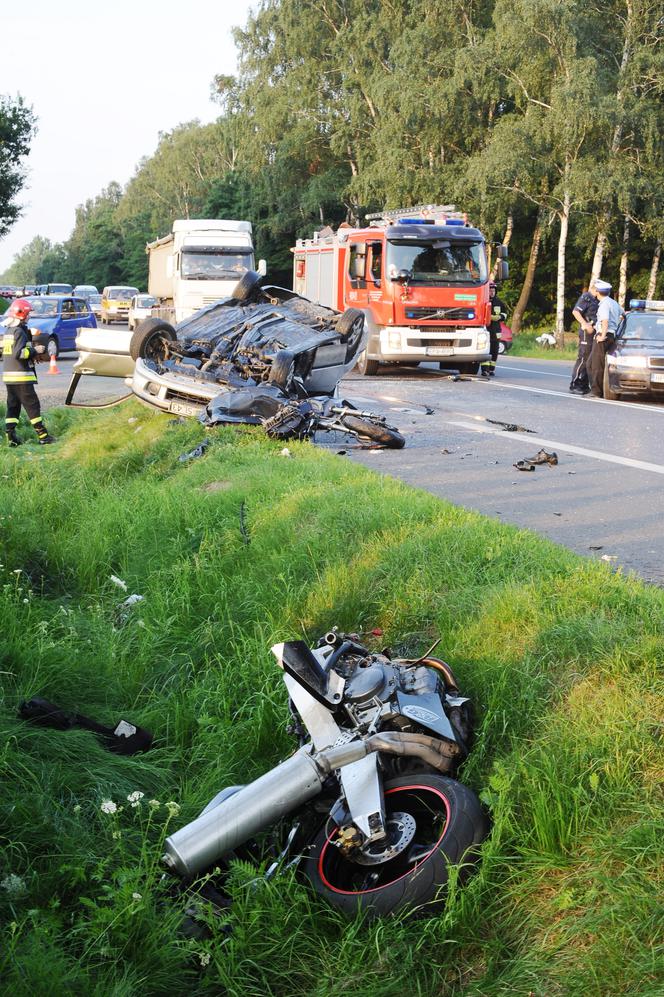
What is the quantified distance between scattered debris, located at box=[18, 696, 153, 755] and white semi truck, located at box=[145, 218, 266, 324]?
20.7 meters

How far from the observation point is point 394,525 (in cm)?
614

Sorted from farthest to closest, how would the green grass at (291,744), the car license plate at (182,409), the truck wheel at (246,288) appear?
1. the truck wheel at (246,288)
2. the car license plate at (182,409)
3. the green grass at (291,744)

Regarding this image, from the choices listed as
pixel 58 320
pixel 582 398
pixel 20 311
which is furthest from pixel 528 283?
pixel 20 311

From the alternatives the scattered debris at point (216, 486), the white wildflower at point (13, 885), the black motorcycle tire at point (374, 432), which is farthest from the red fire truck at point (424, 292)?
the white wildflower at point (13, 885)

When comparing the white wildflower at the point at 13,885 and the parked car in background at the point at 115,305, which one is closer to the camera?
the white wildflower at the point at 13,885

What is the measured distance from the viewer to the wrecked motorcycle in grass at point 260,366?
10422mm

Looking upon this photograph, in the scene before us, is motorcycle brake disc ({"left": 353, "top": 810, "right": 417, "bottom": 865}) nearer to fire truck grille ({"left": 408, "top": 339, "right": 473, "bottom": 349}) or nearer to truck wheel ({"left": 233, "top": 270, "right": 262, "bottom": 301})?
truck wheel ({"left": 233, "top": 270, "right": 262, "bottom": 301})

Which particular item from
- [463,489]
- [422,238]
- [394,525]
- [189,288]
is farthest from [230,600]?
[189,288]

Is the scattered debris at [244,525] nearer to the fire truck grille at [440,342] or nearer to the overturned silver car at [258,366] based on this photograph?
the overturned silver car at [258,366]

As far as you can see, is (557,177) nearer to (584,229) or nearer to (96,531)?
(584,229)

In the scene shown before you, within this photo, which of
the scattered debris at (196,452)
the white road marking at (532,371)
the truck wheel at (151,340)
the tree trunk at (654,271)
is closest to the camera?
the scattered debris at (196,452)

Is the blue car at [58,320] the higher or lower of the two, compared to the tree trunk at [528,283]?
lower

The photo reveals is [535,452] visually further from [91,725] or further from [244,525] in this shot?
[91,725]

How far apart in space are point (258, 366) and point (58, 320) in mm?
16912
